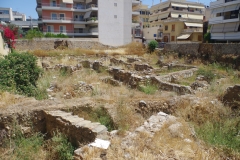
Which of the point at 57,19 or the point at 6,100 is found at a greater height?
the point at 57,19

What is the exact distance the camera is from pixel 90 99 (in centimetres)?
636

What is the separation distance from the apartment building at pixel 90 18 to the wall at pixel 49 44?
3.21 m

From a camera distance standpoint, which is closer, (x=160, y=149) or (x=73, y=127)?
(x=160, y=149)

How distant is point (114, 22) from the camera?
3534 cm

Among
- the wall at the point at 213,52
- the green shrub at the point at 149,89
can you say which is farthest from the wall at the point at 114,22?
the green shrub at the point at 149,89

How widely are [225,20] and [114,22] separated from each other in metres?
17.7

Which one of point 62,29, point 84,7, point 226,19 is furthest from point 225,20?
point 62,29

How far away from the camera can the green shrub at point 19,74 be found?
8.47 metres

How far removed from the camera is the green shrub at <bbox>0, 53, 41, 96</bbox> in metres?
8.47

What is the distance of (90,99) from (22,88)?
4262mm

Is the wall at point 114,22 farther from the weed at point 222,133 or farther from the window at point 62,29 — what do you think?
the weed at point 222,133

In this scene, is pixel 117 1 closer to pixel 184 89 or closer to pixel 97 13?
pixel 97 13

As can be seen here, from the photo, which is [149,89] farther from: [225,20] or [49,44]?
[225,20]

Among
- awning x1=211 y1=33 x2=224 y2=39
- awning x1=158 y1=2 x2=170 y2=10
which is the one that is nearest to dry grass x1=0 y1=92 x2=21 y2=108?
awning x1=211 y1=33 x2=224 y2=39
